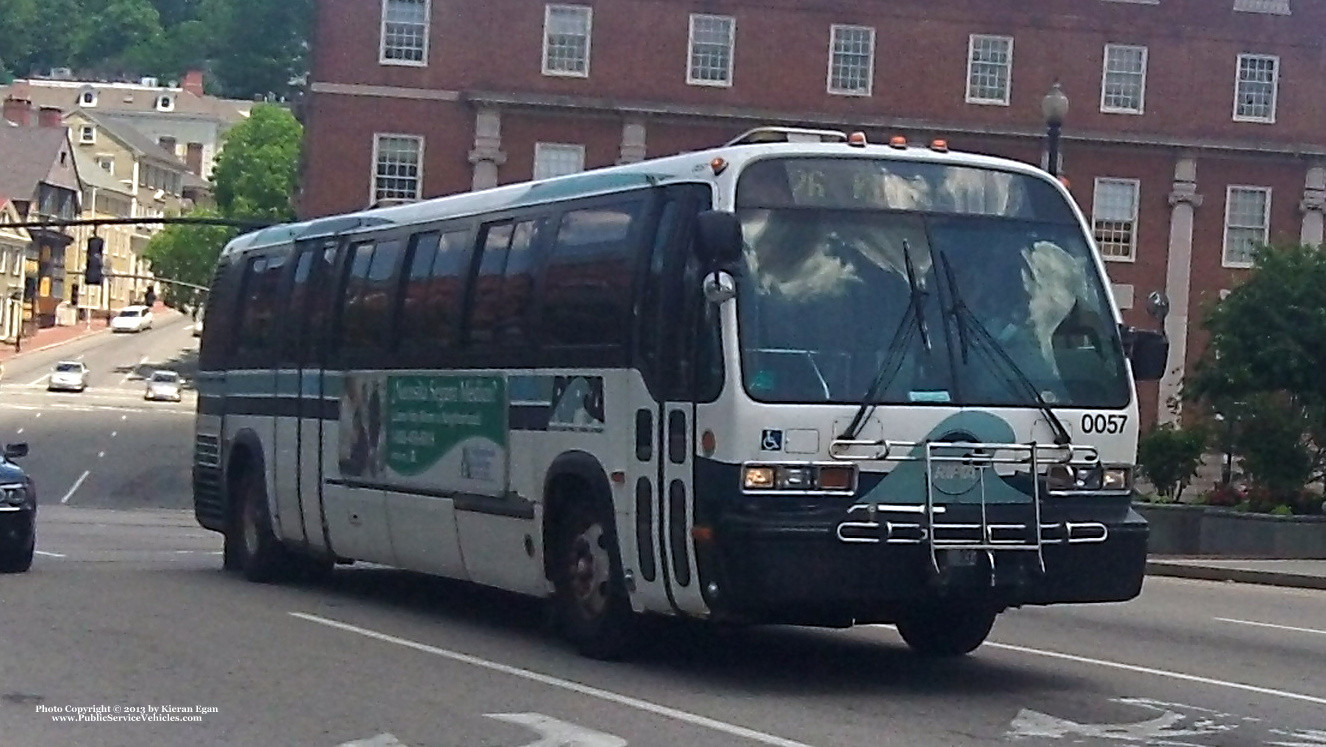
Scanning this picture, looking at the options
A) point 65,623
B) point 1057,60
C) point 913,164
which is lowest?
point 65,623

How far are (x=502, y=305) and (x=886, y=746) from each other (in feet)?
18.1

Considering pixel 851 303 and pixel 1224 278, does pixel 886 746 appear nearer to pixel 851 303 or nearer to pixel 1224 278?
pixel 851 303

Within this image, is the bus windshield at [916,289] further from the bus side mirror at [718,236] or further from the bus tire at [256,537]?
the bus tire at [256,537]

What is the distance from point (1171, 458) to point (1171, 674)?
81.6ft

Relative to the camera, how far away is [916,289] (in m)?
12.6

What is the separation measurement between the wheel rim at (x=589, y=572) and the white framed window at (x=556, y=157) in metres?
46.2

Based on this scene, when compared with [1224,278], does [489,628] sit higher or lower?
lower

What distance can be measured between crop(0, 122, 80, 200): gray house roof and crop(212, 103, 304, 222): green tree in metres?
15.3

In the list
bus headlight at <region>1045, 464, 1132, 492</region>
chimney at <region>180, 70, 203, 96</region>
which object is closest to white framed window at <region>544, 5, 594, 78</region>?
bus headlight at <region>1045, 464, 1132, 492</region>

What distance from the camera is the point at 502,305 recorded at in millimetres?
15000

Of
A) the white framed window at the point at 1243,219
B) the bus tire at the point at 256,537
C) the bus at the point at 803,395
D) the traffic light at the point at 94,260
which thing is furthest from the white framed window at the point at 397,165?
the bus at the point at 803,395

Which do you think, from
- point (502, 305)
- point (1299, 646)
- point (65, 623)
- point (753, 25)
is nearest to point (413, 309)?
point (502, 305)

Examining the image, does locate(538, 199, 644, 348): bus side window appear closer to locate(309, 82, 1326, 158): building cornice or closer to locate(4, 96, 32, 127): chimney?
locate(309, 82, 1326, 158): building cornice

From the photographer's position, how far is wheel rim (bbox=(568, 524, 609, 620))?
13.6 m
